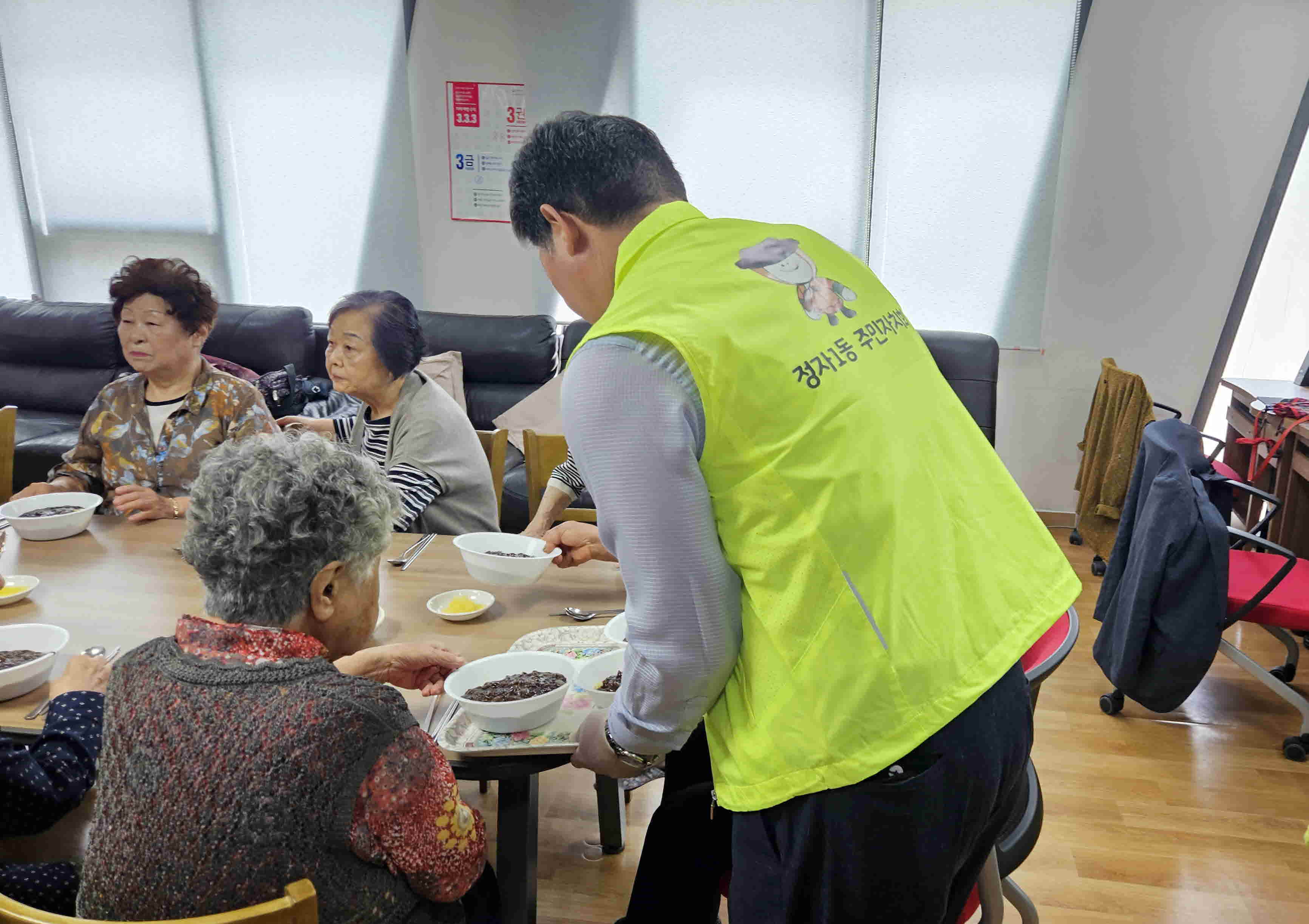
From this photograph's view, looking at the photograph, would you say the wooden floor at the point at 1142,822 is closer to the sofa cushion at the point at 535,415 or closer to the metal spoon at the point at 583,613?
the metal spoon at the point at 583,613

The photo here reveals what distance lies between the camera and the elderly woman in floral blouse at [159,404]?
2.49 meters

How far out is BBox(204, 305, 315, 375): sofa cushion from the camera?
4.65 meters

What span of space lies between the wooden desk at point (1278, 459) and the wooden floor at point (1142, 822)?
3.14 feet

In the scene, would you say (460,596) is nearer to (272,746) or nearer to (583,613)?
(583,613)

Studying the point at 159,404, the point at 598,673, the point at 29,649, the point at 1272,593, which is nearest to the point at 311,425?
the point at 159,404

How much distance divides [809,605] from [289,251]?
A: 5.02m

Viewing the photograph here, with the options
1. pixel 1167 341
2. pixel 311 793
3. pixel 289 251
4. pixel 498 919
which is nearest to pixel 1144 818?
pixel 498 919

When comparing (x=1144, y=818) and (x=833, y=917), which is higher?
(x=833, y=917)

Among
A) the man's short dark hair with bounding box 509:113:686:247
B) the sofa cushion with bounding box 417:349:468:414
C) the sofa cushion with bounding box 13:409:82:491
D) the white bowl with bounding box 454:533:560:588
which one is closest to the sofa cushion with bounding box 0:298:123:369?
the sofa cushion with bounding box 13:409:82:491

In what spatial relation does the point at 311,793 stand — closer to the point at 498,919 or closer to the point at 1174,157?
the point at 498,919

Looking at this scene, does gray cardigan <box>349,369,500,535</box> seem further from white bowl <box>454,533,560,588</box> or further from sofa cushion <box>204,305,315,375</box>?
sofa cushion <box>204,305,315,375</box>

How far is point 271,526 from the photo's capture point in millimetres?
1123

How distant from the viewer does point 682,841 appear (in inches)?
54.0

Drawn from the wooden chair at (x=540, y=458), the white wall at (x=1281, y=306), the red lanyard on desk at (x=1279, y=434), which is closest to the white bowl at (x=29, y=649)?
the wooden chair at (x=540, y=458)
